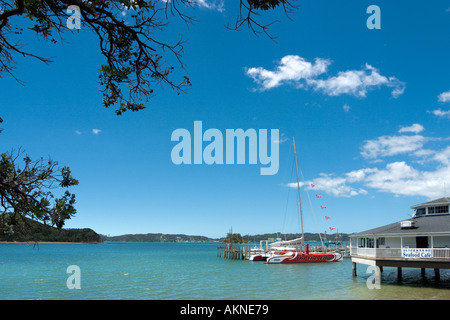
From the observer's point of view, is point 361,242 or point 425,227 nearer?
point 425,227

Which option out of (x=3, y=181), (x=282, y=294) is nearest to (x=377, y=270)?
(x=282, y=294)

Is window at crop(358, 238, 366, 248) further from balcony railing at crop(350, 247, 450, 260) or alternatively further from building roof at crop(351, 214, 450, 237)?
balcony railing at crop(350, 247, 450, 260)

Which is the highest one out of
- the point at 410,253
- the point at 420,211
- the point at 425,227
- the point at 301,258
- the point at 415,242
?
the point at 420,211

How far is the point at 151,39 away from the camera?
6.54m

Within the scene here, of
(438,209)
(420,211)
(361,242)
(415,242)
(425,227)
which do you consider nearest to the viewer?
(425,227)

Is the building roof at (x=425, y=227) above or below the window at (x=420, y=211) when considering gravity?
A: below

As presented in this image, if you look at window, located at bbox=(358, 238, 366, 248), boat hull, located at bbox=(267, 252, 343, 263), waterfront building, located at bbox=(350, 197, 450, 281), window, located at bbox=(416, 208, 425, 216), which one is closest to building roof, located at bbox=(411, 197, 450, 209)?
waterfront building, located at bbox=(350, 197, 450, 281)

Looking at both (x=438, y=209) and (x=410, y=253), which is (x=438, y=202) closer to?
(x=438, y=209)

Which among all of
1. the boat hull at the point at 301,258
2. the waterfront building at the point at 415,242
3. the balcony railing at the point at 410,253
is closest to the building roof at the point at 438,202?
the waterfront building at the point at 415,242

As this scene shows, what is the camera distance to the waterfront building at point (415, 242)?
23.4m

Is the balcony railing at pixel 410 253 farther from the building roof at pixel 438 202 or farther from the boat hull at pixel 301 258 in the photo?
the boat hull at pixel 301 258

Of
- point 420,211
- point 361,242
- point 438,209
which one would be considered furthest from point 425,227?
point 361,242

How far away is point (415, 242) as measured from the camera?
26844 millimetres
